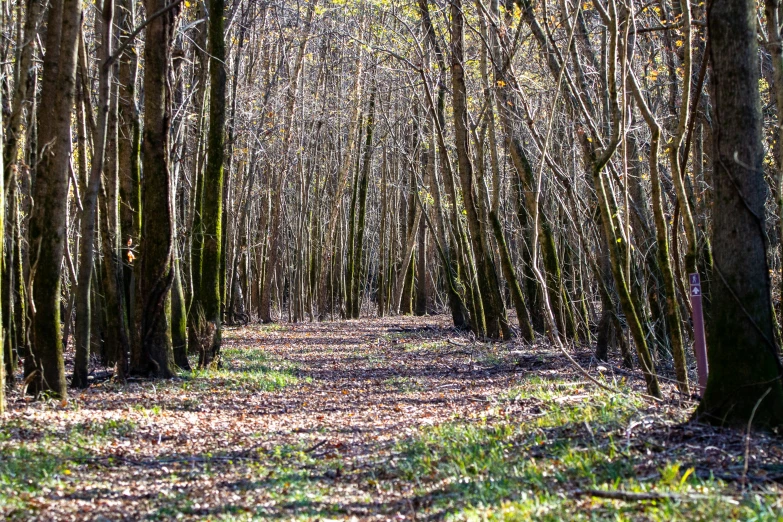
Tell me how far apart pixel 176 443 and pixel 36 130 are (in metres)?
5.25

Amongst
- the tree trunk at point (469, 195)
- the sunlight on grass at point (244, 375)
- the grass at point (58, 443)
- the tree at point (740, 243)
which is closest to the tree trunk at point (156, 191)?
the sunlight on grass at point (244, 375)

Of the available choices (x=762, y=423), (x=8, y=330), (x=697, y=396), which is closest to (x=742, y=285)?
(x=762, y=423)

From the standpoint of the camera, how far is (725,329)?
5.57m

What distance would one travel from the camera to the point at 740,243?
5.52m

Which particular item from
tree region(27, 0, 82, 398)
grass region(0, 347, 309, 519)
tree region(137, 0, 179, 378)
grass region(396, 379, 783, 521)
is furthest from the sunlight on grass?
grass region(396, 379, 783, 521)

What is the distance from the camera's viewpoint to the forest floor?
4523 millimetres

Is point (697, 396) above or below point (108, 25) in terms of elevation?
below

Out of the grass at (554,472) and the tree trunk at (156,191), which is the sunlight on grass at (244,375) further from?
the grass at (554,472)

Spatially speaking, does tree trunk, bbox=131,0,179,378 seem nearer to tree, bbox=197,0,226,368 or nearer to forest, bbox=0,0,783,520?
forest, bbox=0,0,783,520

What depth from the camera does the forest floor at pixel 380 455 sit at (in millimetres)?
4523

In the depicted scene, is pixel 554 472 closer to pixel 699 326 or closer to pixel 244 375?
pixel 699 326

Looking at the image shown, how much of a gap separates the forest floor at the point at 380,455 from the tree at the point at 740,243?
28 centimetres

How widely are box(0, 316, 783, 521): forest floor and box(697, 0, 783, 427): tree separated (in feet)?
0.93

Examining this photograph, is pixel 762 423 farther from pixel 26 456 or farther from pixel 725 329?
pixel 26 456
